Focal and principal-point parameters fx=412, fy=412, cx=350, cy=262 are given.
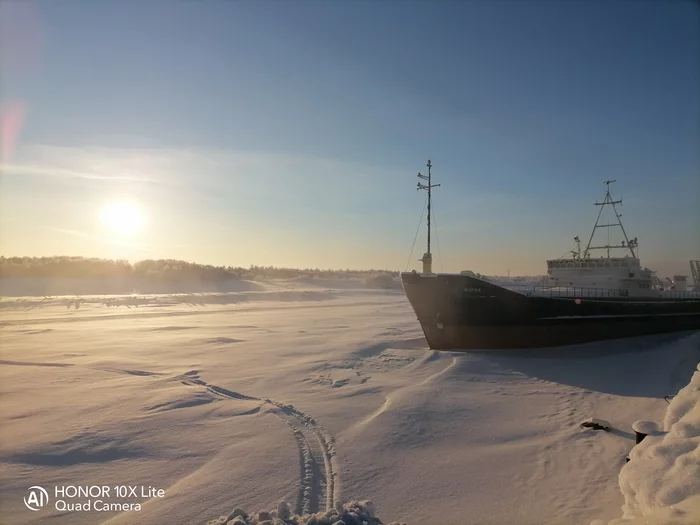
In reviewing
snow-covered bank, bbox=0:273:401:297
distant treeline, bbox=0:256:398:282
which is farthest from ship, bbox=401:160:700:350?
distant treeline, bbox=0:256:398:282

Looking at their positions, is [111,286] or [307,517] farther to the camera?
[111,286]

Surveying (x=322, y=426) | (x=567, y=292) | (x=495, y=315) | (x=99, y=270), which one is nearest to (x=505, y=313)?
(x=495, y=315)

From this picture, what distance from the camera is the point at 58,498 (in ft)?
14.7

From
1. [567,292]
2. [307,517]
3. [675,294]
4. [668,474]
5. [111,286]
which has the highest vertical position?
[567,292]

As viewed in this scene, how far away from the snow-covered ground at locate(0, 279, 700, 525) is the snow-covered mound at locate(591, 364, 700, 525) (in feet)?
1.13

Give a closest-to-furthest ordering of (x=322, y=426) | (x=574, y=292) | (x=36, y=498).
Result: (x=36, y=498) → (x=322, y=426) → (x=574, y=292)

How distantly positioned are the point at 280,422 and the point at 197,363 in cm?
494

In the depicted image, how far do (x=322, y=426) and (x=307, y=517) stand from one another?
9.16 ft

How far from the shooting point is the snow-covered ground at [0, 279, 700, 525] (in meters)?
4.57

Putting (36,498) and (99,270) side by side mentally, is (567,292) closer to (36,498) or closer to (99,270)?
(36,498)

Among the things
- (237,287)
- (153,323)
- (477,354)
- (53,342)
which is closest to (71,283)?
(237,287)

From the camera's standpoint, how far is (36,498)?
14.8 ft

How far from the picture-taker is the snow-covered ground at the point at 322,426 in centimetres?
457

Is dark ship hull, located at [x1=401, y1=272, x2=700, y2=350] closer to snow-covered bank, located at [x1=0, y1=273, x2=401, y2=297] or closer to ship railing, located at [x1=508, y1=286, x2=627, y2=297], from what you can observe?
ship railing, located at [x1=508, y1=286, x2=627, y2=297]
